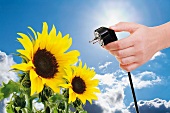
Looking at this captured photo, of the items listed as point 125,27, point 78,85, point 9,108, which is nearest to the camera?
point 9,108

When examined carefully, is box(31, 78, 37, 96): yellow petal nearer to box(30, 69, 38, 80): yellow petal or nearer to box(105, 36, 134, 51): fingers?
box(30, 69, 38, 80): yellow petal

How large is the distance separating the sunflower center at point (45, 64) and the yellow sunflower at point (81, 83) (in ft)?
0.08

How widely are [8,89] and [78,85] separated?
133 millimetres

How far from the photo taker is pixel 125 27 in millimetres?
561

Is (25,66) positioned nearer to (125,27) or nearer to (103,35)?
(103,35)

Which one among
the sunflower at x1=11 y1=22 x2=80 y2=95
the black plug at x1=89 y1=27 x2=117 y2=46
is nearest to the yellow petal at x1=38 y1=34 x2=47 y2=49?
the sunflower at x1=11 y1=22 x2=80 y2=95

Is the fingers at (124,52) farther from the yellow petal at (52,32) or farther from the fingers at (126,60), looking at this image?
the yellow petal at (52,32)

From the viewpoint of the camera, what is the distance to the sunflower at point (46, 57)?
1.13 feet

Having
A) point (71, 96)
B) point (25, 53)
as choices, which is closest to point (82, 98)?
point (71, 96)

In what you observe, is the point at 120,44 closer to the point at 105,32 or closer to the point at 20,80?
the point at 105,32

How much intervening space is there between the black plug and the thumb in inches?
2.1

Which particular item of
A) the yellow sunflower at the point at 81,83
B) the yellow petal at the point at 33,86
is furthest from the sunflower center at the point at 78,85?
the yellow petal at the point at 33,86

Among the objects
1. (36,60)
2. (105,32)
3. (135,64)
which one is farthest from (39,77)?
(135,64)

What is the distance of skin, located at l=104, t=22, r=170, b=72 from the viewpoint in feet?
1.68
